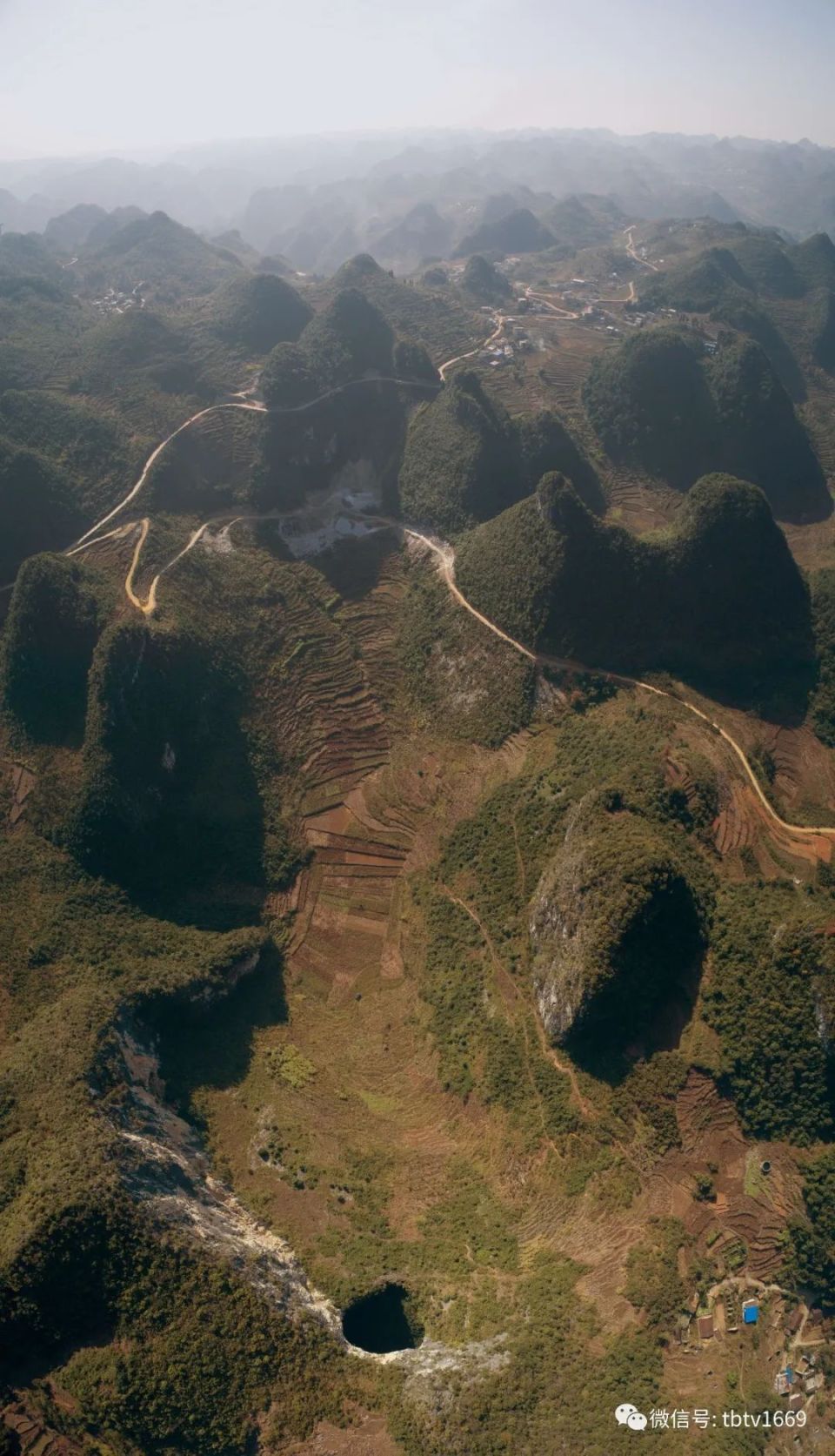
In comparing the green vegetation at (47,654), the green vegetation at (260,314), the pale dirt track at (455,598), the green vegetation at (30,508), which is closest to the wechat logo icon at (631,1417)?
the pale dirt track at (455,598)

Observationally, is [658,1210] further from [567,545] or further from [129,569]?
[129,569]

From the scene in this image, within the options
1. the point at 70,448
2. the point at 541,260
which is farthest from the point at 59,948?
the point at 541,260

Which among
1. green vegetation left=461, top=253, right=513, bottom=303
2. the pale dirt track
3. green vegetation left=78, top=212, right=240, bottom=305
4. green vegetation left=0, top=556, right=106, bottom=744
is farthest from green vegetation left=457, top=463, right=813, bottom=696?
green vegetation left=78, top=212, right=240, bottom=305

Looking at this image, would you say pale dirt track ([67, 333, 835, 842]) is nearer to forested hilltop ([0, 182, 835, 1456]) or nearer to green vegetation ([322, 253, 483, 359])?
forested hilltop ([0, 182, 835, 1456])

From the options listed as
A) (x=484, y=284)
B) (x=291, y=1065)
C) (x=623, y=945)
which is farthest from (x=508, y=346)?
(x=291, y=1065)

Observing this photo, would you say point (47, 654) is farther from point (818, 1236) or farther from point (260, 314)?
point (260, 314)

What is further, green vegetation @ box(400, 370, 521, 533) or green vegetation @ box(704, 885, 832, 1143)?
green vegetation @ box(400, 370, 521, 533)

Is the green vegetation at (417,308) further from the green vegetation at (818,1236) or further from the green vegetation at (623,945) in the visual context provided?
the green vegetation at (818,1236)
